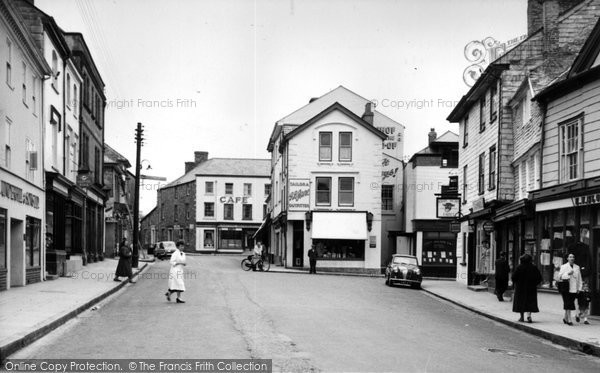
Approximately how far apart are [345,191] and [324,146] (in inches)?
125

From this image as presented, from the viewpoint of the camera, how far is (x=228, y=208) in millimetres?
79250

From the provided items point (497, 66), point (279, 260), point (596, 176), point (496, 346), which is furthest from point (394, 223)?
point (496, 346)

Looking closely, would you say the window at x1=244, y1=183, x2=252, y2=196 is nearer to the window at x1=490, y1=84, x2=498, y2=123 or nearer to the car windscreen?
the car windscreen

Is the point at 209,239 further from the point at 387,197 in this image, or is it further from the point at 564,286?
the point at 564,286

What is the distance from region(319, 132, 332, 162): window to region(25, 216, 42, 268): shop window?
77.7 feet

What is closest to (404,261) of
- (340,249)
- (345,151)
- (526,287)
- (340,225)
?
(340,225)

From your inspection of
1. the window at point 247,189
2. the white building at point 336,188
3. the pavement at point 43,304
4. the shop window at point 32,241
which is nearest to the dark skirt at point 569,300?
the pavement at point 43,304

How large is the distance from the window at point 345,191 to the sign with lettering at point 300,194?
6.69 ft

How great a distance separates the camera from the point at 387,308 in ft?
65.7

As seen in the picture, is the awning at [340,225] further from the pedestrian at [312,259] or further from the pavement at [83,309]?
the pavement at [83,309]

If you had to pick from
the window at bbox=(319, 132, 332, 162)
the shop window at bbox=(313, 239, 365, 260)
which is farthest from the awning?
the window at bbox=(319, 132, 332, 162)

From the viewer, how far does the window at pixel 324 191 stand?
151 ft

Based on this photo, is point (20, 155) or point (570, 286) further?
point (20, 155)

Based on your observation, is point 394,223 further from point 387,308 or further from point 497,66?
point 387,308
